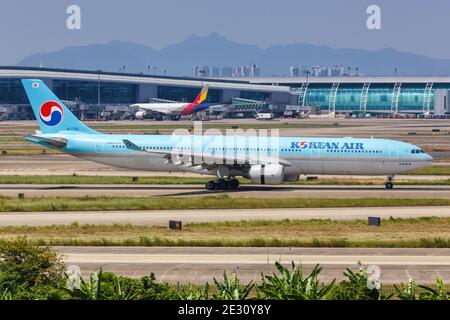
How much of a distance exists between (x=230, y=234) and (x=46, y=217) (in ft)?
45.1

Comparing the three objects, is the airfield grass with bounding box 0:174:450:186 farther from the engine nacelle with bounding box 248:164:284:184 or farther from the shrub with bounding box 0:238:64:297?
the shrub with bounding box 0:238:64:297

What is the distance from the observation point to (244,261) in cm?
4166

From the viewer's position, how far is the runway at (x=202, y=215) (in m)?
56.2

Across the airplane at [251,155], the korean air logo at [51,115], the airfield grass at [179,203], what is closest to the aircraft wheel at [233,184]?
the airplane at [251,155]

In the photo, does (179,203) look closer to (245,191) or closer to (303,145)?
(245,191)

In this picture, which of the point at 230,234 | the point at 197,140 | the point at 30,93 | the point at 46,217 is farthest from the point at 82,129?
the point at 230,234

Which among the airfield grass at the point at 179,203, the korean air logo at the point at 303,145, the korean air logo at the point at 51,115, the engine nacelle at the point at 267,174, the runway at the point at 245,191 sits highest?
the korean air logo at the point at 51,115

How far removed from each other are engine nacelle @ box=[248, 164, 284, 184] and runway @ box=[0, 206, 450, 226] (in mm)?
10328

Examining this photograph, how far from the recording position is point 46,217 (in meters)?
57.8

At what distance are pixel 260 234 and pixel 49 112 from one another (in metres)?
34.4

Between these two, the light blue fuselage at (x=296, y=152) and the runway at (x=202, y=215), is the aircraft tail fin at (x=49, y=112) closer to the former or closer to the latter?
the light blue fuselage at (x=296, y=152)
